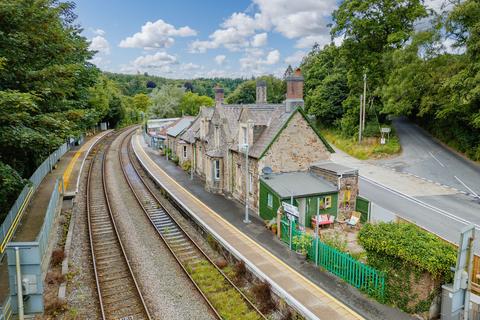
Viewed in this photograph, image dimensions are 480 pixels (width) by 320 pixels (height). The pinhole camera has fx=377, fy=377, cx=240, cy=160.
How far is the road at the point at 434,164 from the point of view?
29.0 metres

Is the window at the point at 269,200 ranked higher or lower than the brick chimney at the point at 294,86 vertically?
lower

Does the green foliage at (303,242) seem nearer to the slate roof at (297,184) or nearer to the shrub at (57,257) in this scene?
the slate roof at (297,184)

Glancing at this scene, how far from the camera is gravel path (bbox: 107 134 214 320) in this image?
1374 centimetres

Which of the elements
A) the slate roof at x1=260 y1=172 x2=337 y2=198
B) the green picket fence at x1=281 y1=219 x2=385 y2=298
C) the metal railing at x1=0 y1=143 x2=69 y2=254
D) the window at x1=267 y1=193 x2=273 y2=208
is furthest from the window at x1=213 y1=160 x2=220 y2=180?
the metal railing at x1=0 y1=143 x2=69 y2=254

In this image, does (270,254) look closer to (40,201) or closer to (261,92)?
(40,201)

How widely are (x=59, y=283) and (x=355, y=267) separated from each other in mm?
11866

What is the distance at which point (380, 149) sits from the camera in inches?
1522

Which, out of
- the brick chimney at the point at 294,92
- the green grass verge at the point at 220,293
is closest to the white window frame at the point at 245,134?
the brick chimney at the point at 294,92

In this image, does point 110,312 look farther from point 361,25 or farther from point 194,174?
point 361,25

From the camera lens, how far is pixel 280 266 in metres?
15.8

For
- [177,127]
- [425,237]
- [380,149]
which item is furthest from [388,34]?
[425,237]

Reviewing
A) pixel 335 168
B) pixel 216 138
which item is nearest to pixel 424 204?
pixel 335 168

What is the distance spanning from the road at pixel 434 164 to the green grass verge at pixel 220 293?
19.6 metres

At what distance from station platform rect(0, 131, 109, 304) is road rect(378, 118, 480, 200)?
2712 cm
